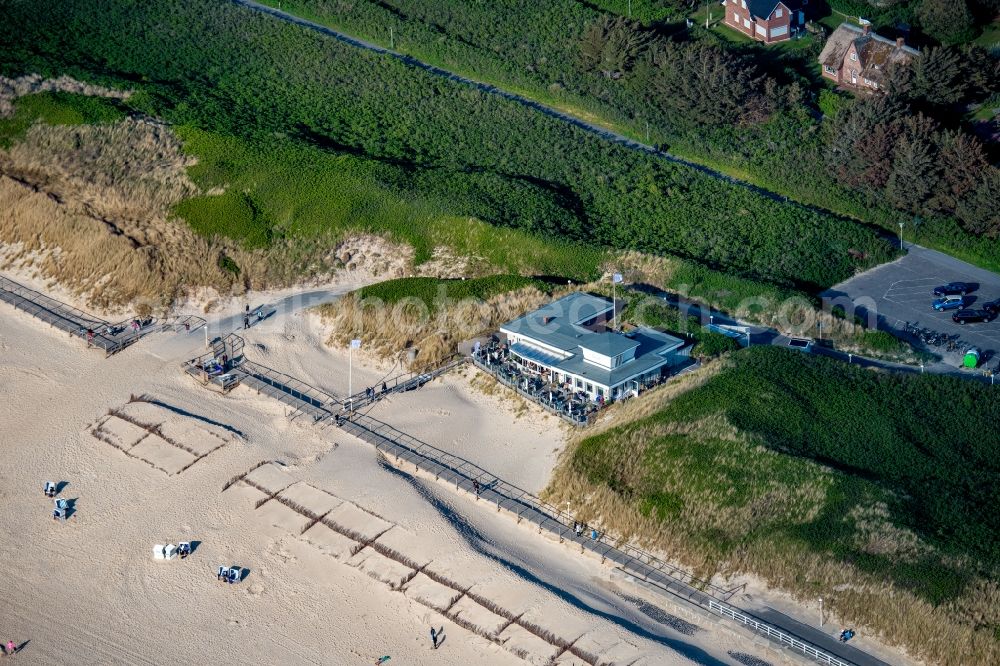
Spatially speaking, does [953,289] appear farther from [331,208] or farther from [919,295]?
[331,208]

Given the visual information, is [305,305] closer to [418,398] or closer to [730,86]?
[418,398]

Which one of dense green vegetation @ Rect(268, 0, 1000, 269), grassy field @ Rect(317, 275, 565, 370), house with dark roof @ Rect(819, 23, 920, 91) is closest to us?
grassy field @ Rect(317, 275, 565, 370)

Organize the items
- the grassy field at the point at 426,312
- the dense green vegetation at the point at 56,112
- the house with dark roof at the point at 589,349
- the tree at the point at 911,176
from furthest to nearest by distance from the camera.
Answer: the dense green vegetation at the point at 56,112 → the tree at the point at 911,176 → the grassy field at the point at 426,312 → the house with dark roof at the point at 589,349

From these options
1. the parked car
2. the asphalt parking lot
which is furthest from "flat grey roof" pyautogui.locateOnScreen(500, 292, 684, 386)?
the parked car

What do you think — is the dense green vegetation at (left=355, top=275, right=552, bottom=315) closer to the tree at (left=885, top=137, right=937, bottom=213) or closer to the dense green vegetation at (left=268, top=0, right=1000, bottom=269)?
the dense green vegetation at (left=268, top=0, right=1000, bottom=269)

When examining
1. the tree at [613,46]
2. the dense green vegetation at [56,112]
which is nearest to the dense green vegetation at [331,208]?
the dense green vegetation at [56,112]

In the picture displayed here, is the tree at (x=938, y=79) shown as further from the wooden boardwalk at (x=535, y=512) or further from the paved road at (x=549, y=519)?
the paved road at (x=549, y=519)

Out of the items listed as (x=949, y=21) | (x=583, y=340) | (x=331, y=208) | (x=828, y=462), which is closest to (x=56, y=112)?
(x=331, y=208)
